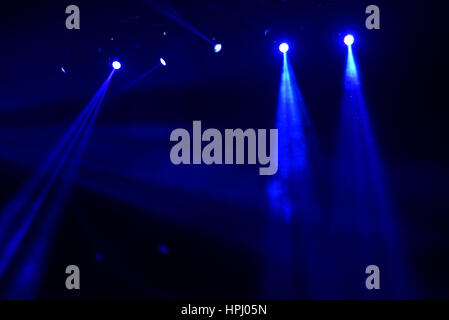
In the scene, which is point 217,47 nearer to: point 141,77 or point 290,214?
point 141,77

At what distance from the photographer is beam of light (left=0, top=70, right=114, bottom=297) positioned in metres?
3.18

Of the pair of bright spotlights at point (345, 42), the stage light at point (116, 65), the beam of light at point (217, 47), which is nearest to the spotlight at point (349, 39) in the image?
the pair of bright spotlights at point (345, 42)

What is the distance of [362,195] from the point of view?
318cm

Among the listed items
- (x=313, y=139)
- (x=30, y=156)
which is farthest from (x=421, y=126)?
(x=30, y=156)

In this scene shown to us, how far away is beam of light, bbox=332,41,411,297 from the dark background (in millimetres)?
80

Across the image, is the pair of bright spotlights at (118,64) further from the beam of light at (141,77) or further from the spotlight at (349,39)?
the spotlight at (349,39)

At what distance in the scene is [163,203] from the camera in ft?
10.9

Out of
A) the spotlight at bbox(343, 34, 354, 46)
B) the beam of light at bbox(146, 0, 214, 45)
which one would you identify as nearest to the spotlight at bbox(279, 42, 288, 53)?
the spotlight at bbox(343, 34, 354, 46)

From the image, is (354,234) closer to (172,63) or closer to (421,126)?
(421,126)

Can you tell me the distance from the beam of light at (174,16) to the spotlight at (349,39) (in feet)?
3.81

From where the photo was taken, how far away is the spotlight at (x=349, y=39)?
3.22 m

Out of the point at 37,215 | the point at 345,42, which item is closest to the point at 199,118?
the point at 345,42
